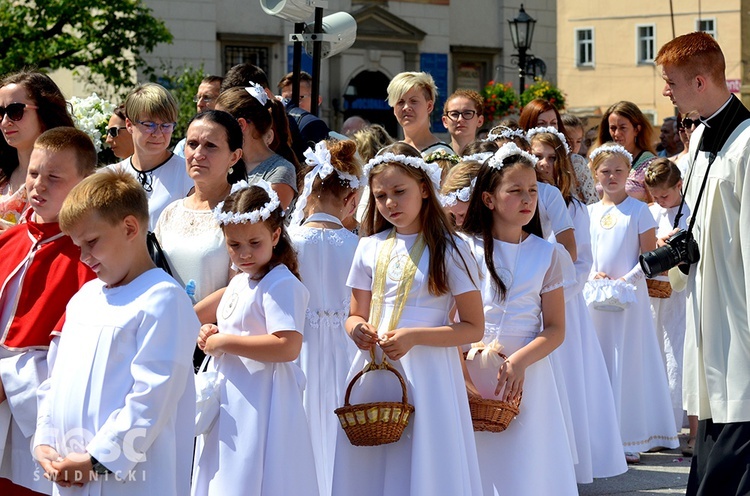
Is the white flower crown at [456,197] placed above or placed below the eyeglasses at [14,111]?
below

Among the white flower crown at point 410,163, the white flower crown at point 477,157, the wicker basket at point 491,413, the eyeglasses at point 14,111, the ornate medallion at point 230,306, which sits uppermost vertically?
the eyeglasses at point 14,111

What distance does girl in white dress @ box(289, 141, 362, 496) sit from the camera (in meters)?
6.03

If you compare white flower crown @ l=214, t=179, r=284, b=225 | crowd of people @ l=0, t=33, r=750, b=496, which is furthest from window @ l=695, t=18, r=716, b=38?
white flower crown @ l=214, t=179, r=284, b=225

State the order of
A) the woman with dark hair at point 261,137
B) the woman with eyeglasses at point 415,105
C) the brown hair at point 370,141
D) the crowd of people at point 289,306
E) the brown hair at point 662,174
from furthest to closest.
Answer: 1. the brown hair at point 662,174
2. the woman with eyeglasses at point 415,105
3. the brown hair at point 370,141
4. the woman with dark hair at point 261,137
5. the crowd of people at point 289,306

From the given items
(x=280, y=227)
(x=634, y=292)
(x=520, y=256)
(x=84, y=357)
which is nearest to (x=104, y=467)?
(x=84, y=357)

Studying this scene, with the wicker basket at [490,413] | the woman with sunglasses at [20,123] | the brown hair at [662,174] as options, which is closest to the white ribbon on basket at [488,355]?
the wicker basket at [490,413]

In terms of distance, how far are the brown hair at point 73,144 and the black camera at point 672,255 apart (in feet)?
7.97

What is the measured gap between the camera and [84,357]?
405cm

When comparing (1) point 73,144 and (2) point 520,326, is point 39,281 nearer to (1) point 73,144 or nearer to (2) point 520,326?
(1) point 73,144

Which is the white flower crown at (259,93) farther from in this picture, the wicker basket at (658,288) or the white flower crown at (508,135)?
the wicker basket at (658,288)

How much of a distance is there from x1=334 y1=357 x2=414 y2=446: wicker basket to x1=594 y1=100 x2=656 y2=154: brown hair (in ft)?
16.8

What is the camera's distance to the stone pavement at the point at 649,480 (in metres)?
7.41

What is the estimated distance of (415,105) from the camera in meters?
8.24

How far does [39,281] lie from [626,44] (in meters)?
49.6
